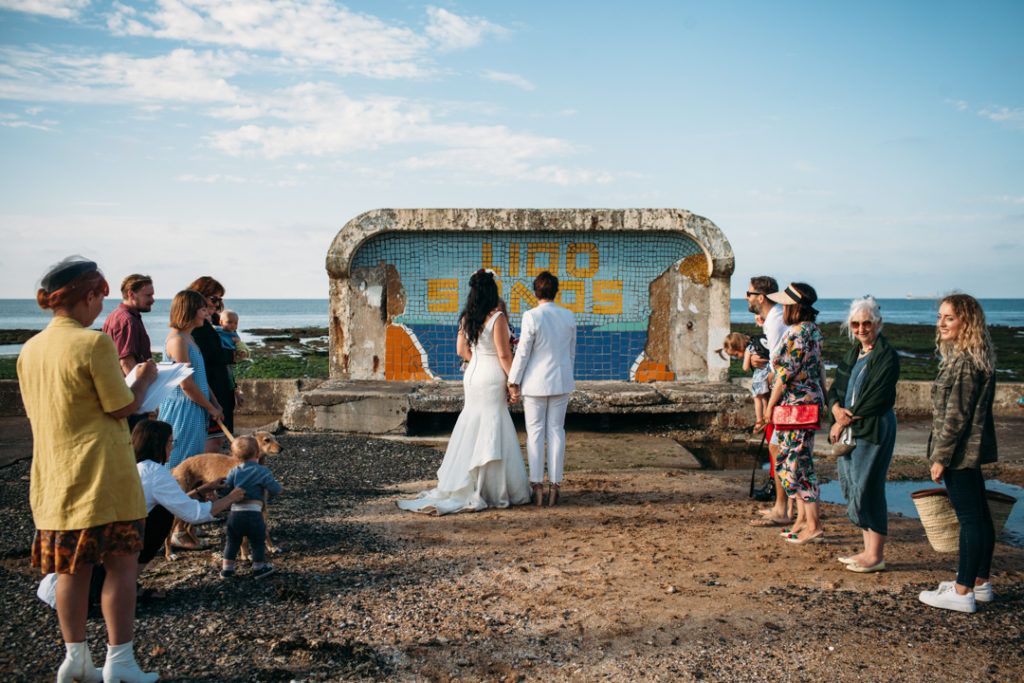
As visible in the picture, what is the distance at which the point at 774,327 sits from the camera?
4930mm

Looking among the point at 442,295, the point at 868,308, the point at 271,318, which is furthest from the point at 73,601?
the point at 271,318

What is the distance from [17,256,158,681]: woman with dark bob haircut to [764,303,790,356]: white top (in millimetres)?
4024

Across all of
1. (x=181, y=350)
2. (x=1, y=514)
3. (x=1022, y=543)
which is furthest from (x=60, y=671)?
(x=1022, y=543)

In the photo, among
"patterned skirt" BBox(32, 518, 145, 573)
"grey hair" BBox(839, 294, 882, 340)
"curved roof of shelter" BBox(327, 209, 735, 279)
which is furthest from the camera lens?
"curved roof of shelter" BBox(327, 209, 735, 279)

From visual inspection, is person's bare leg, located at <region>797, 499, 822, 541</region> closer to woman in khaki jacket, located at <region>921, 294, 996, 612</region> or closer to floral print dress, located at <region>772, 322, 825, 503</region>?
floral print dress, located at <region>772, 322, 825, 503</region>

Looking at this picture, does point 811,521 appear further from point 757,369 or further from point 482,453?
point 482,453

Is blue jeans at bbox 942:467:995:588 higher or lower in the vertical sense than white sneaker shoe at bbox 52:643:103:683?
higher

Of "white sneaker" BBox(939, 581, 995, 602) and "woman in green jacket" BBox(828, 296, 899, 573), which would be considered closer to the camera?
"white sneaker" BBox(939, 581, 995, 602)

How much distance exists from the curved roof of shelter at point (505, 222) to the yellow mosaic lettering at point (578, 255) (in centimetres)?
29

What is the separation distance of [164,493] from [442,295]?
670 cm

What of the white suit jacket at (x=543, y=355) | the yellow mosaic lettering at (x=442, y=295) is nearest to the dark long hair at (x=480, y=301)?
the white suit jacket at (x=543, y=355)

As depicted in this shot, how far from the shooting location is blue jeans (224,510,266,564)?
3.72m

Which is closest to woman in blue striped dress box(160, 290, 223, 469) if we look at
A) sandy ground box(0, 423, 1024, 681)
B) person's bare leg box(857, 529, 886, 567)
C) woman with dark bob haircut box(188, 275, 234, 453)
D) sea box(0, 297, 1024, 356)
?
woman with dark bob haircut box(188, 275, 234, 453)

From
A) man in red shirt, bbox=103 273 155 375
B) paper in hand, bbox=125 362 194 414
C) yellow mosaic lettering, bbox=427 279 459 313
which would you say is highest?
yellow mosaic lettering, bbox=427 279 459 313
